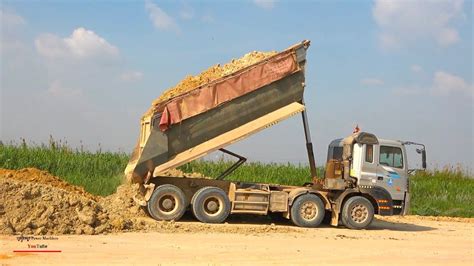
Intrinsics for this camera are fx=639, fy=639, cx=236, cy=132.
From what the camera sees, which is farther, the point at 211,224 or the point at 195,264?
the point at 211,224

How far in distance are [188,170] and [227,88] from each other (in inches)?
363

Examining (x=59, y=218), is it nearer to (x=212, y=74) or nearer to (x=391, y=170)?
(x=212, y=74)

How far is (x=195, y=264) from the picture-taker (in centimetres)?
985

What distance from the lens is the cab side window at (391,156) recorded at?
16.4 meters

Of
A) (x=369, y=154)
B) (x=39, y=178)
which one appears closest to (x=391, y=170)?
(x=369, y=154)

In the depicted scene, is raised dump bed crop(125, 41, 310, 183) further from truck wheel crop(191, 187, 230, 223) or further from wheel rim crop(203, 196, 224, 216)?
wheel rim crop(203, 196, 224, 216)

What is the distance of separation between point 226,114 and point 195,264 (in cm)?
614

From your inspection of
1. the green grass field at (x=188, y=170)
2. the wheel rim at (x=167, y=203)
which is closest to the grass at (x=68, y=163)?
the green grass field at (x=188, y=170)

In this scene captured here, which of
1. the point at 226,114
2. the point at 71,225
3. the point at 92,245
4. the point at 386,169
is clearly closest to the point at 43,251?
the point at 92,245

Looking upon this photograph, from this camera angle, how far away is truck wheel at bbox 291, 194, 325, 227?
52.0 feet

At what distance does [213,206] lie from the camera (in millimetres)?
15547

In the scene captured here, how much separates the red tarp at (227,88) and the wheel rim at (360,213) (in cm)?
383

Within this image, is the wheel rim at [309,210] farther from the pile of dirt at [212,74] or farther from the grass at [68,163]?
the grass at [68,163]

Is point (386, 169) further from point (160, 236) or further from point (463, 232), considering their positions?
point (160, 236)
